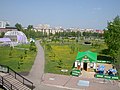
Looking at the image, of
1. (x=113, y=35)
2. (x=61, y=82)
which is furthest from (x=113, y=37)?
(x=61, y=82)

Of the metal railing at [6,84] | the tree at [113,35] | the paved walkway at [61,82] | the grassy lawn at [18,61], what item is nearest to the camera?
the metal railing at [6,84]

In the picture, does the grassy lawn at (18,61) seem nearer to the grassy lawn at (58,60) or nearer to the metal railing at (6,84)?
the grassy lawn at (58,60)

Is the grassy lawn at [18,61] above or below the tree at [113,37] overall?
below

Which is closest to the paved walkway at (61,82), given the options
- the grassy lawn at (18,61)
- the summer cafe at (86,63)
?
the grassy lawn at (18,61)

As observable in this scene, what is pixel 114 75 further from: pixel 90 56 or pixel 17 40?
pixel 17 40

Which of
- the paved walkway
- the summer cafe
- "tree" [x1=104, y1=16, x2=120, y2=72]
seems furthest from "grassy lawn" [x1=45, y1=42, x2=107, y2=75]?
"tree" [x1=104, y1=16, x2=120, y2=72]

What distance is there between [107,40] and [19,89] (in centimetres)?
2564

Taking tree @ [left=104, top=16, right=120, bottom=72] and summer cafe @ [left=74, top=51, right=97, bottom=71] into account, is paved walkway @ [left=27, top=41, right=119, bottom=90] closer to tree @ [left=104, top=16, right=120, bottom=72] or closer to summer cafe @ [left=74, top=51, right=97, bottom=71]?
summer cafe @ [left=74, top=51, right=97, bottom=71]

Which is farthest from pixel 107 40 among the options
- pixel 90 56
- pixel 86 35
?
pixel 86 35

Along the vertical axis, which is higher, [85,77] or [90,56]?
[90,56]

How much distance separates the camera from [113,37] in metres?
38.7

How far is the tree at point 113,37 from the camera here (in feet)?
122

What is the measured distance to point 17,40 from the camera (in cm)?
7556

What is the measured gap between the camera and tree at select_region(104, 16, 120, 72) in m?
37.1
